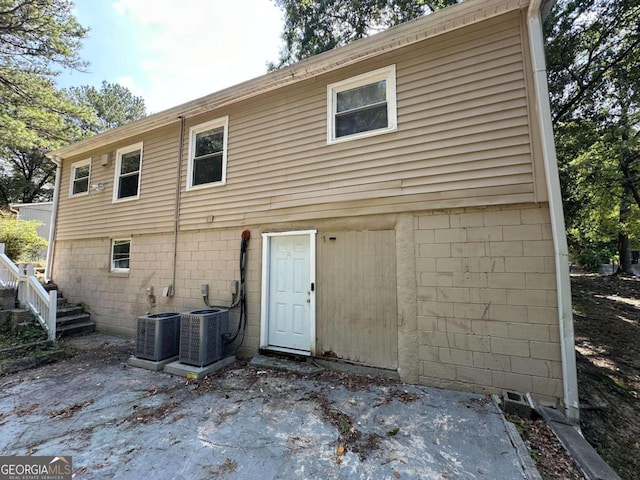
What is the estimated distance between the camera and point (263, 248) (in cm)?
495

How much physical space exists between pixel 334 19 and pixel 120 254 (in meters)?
10.2

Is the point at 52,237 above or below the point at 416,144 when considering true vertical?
below

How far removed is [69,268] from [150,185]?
3707 millimetres

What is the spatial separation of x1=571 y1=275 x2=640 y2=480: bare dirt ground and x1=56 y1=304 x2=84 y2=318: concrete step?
9.51 m

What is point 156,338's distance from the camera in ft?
15.0

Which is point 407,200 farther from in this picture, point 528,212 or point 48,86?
point 48,86

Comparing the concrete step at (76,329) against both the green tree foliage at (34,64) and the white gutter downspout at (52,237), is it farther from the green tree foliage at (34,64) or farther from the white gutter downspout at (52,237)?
the green tree foliage at (34,64)

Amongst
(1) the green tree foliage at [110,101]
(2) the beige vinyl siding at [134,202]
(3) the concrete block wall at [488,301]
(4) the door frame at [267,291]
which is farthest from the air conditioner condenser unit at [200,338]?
A: (1) the green tree foliage at [110,101]

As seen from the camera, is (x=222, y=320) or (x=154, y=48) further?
(x=154, y=48)

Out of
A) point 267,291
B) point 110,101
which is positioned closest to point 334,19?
point 267,291

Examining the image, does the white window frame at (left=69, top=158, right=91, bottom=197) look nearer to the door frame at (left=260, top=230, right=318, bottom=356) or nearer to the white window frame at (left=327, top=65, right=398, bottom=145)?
the door frame at (left=260, top=230, right=318, bottom=356)

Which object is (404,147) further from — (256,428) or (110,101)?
(110,101)

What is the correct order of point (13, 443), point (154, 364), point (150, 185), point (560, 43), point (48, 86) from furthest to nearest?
point (48, 86)
point (560, 43)
point (150, 185)
point (154, 364)
point (13, 443)

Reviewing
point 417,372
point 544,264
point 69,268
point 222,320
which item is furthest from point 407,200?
point 69,268
